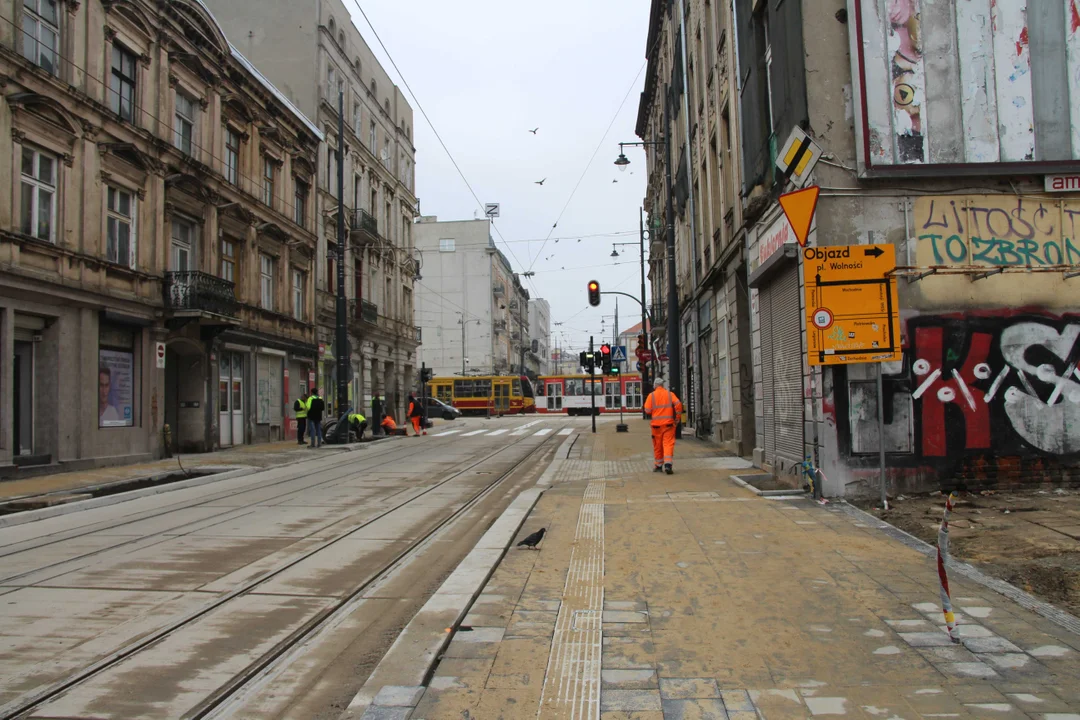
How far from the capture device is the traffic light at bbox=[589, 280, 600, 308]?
2450cm

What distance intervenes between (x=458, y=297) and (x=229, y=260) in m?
52.1

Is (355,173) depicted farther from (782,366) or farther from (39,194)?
(782,366)

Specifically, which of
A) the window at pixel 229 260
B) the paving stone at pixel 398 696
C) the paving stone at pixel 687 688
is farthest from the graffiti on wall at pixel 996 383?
the window at pixel 229 260

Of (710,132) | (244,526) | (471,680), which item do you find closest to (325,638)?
(471,680)

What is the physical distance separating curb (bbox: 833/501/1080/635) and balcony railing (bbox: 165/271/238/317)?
1683cm

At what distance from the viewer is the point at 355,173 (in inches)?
1353

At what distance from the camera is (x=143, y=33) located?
18594 millimetres

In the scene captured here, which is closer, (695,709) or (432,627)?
(695,709)

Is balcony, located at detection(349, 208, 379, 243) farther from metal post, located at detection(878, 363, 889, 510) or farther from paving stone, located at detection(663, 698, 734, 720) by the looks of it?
paving stone, located at detection(663, 698, 734, 720)

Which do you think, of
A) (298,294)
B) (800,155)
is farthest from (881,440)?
(298,294)

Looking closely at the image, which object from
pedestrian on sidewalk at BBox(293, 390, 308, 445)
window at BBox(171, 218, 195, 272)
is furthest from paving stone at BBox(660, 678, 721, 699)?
pedestrian on sidewalk at BBox(293, 390, 308, 445)

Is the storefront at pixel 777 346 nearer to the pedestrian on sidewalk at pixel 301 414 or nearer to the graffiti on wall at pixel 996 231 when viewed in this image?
the graffiti on wall at pixel 996 231

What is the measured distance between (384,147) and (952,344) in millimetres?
34427

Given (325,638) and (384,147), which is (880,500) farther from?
(384,147)
